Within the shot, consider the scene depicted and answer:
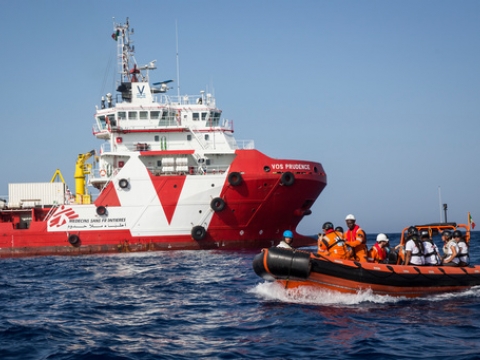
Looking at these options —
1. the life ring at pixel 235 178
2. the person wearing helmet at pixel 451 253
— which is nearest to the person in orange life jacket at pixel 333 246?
the person wearing helmet at pixel 451 253

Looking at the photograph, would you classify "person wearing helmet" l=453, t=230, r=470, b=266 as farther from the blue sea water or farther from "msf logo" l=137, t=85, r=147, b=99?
"msf logo" l=137, t=85, r=147, b=99

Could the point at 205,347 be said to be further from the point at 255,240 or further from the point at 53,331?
the point at 255,240

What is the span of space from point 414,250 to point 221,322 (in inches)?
203

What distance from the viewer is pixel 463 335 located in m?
9.41

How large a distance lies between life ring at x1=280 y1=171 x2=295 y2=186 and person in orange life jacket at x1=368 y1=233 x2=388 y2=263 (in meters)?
12.0

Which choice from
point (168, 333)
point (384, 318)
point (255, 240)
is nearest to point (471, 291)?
point (384, 318)

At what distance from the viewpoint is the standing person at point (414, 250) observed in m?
13.7

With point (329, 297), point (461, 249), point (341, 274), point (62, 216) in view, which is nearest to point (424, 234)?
point (461, 249)

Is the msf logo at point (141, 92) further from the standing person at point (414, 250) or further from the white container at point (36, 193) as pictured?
the standing person at point (414, 250)

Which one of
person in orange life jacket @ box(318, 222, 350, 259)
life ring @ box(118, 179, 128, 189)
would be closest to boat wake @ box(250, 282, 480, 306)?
person in orange life jacket @ box(318, 222, 350, 259)

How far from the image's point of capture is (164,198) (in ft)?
86.6

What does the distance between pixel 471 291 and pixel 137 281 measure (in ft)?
27.0

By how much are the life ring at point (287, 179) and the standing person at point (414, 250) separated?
40.5 ft

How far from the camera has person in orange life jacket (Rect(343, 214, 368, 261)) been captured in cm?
1312
